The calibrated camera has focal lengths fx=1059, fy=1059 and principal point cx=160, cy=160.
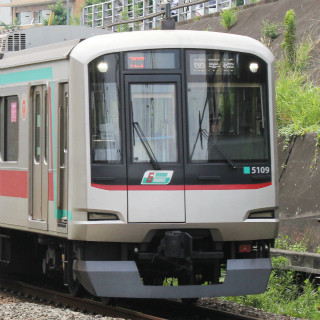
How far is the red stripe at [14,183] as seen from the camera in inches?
497

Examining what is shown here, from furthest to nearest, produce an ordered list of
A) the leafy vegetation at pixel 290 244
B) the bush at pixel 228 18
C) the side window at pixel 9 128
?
the bush at pixel 228 18 < the leafy vegetation at pixel 290 244 < the side window at pixel 9 128

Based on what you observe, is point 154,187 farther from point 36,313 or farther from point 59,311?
point 36,313

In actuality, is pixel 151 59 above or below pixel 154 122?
above

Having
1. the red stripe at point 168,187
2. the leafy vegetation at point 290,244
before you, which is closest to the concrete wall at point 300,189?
the leafy vegetation at point 290,244

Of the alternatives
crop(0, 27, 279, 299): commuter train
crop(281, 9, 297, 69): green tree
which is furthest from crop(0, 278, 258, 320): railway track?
crop(281, 9, 297, 69): green tree

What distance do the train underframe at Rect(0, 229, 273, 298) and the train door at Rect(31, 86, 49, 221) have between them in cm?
52

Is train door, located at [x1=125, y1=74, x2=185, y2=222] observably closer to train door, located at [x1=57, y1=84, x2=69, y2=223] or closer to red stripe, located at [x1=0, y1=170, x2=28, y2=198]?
train door, located at [x1=57, y1=84, x2=69, y2=223]

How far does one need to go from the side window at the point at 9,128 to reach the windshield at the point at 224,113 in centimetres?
266

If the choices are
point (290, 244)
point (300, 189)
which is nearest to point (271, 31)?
point (300, 189)

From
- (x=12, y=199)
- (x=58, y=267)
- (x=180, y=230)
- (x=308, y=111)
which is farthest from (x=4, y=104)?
(x=308, y=111)

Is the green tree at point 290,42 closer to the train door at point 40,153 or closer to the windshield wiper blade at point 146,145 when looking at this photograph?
the train door at point 40,153

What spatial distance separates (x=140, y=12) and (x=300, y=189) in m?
25.6

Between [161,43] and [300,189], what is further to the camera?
[300,189]

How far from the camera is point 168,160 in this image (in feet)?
36.5
